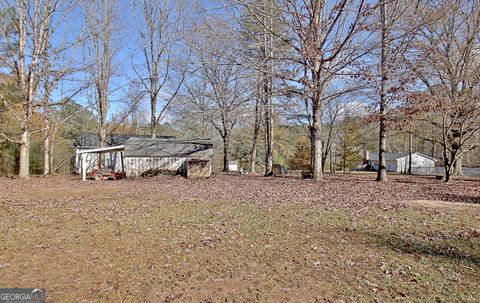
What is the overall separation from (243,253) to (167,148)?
1839 cm

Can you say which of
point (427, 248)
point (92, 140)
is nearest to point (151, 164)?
point (92, 140)

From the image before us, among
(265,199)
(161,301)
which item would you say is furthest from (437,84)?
(161,301)

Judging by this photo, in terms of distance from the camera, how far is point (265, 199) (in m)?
8.84

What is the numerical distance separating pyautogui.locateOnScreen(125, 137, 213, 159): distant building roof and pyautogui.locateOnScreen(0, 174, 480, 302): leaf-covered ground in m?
13.3

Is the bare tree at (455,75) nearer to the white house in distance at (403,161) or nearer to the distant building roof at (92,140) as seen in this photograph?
the distant building roof at (92,140)

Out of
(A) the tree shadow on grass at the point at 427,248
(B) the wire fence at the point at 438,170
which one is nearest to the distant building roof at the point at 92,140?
(A) the tree shadow on grass at the point at 427,248

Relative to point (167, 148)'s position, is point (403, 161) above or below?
below

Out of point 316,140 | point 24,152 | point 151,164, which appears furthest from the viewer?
point 151,164

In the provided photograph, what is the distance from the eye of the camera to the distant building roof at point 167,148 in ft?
67.5

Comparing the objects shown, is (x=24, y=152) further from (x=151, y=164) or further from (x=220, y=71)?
(x=220, y=71)

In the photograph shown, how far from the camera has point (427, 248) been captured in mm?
4387

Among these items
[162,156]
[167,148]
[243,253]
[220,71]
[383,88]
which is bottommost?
[243,253]

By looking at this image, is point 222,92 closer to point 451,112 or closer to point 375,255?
point 451,112

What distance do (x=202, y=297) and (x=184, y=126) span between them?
108 ft
